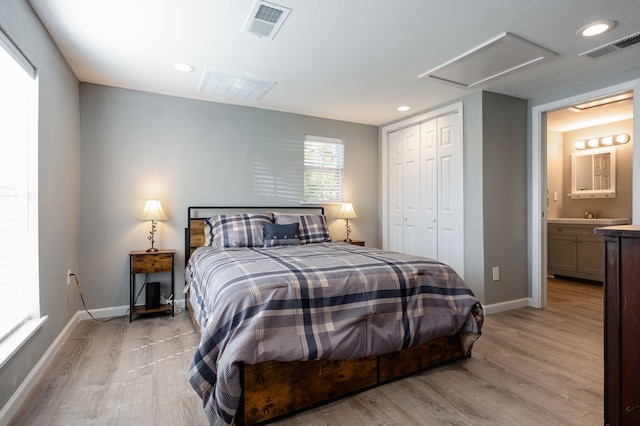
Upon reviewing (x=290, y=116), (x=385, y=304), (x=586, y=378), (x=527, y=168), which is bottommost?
(x=586, y=378)

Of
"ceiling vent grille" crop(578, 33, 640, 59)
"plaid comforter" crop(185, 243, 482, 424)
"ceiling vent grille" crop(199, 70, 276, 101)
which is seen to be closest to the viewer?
"plaid comforter" crop(185, 243, 482, 424)

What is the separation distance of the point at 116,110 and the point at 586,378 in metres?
4.55

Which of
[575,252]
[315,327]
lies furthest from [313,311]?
[575,252]

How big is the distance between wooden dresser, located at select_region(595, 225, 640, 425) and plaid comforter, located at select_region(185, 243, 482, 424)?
2.88 ft

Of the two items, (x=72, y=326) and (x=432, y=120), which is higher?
(x=432, y=120)

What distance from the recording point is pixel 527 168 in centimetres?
382

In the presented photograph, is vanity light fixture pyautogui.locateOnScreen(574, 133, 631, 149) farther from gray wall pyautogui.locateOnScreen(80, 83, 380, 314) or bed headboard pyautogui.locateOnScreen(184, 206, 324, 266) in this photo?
bed headboard pyautogui.locateOnScreen(184, 206, 324, 266)

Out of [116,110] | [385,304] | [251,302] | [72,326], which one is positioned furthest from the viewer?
[116,110]

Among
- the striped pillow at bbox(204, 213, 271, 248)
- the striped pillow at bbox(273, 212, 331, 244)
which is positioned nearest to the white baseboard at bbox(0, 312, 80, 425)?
the striped pillow at bbox(204, 213, 271, 248)

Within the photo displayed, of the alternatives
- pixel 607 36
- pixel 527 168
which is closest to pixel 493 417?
pixel 607 36

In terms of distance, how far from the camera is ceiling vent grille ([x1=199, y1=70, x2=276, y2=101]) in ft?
10.4

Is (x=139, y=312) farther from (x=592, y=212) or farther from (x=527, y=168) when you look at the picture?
(x=592, y=212)

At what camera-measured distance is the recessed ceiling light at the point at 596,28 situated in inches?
88.8

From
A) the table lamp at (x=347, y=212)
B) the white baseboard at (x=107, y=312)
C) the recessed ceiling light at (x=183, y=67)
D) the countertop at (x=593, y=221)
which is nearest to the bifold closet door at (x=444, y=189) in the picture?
the table lamp at (x=347, y=212)
